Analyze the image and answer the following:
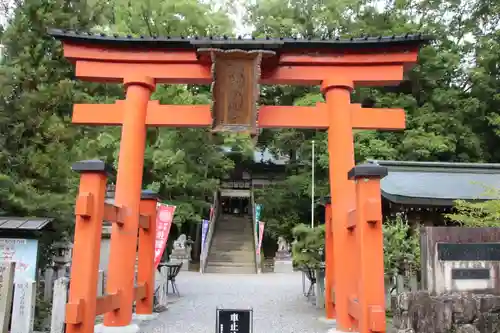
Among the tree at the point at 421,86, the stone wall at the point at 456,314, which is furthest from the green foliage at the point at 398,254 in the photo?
the tree at the point at 421,86

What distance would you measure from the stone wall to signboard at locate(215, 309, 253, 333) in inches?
104

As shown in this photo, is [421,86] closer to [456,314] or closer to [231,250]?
[231,250]

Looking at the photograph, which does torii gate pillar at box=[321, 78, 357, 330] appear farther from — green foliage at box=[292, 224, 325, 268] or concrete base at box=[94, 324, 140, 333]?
concrete base at box=[94, 324, 140, 333]

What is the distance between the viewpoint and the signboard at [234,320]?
497 cm

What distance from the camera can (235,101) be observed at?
7.79 metres

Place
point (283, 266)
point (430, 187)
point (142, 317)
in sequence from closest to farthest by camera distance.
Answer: point (142, 317)
point (430, 187)
point (283, 266)

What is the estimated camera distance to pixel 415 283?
935 centimetres

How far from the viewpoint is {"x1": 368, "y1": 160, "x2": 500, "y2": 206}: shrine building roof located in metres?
13.0

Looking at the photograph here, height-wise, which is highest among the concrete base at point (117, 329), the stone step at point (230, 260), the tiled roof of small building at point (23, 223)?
the tiled roof of small building at point (23, 223)

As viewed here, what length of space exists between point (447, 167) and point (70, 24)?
13.1m

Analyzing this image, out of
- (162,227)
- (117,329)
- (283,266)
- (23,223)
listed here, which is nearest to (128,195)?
(23,223)

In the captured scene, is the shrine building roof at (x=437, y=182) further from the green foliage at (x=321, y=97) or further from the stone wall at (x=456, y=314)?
the stone wall at (x=456, y=314)

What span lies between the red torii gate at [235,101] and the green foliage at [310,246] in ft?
4.37

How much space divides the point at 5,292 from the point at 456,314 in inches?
252
